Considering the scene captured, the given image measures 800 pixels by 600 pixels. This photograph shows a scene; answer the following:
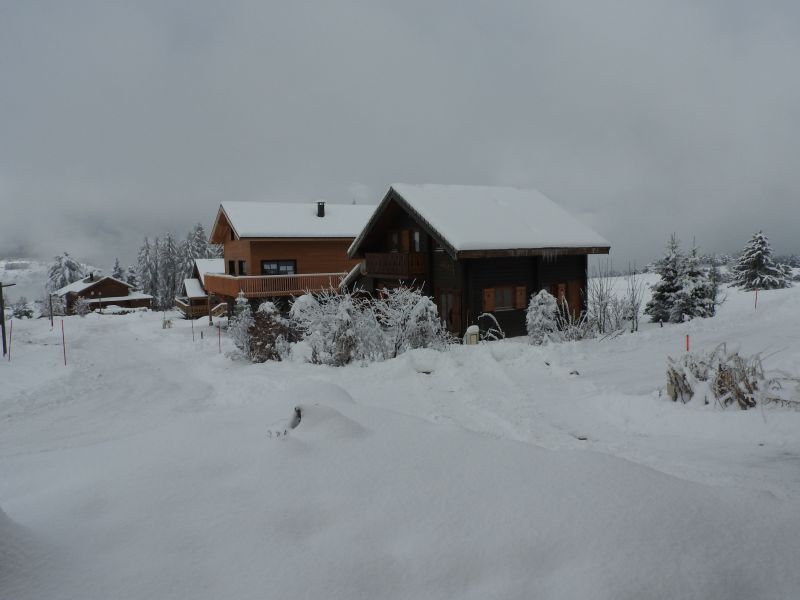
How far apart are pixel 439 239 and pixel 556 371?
28.1 feet

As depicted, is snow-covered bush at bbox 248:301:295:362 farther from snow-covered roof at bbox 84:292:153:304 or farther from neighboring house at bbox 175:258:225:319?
snow-covered roof at bbox 84:292:153:304

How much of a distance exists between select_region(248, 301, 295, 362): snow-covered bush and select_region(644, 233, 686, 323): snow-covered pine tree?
15.7 m

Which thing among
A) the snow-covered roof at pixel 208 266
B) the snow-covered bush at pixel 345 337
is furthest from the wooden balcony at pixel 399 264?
the snow-covered roof at pixel 208 266

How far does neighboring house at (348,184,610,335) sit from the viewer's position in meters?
19.8

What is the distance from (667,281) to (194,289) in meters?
38.6

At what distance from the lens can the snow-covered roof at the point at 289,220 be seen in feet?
98.0

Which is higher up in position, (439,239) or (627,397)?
(439,239)

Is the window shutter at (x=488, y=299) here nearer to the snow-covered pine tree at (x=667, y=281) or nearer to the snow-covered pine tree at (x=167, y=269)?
the snow-covered pine tree at (x=667, y=281)

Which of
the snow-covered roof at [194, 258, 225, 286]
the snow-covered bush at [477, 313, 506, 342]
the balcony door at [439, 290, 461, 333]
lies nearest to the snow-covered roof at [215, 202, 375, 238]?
the balcony door at [439, 290, 461, 333]

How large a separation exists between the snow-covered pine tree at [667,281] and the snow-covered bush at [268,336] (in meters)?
15.7

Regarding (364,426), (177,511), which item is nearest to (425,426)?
(364,426)

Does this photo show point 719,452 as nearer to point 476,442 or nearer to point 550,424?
point 550,424

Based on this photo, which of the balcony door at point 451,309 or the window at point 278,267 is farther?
the window at point 278,267

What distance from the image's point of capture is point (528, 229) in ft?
69.7
